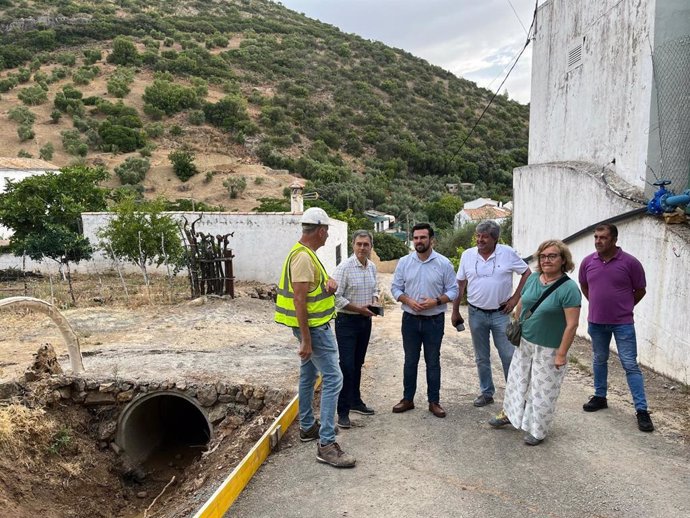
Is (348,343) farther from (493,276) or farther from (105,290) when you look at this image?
(105,290)

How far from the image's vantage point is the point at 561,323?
382 cm

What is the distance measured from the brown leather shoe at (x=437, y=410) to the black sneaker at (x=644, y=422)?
5.18 feet

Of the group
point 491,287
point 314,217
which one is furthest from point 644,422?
point 314,217

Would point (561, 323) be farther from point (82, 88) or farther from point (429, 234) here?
point (82, 88)

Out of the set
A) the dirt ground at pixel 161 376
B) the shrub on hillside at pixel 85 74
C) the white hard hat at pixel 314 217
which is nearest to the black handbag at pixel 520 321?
the dirt ground at pixel 161 376

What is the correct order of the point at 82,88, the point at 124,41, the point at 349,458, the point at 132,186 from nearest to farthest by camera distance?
the point at 349,458 < the point at 132,186 < the point at 82,88 < the point at 124,41

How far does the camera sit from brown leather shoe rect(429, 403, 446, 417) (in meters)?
4.57

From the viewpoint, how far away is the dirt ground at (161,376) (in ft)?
14.9

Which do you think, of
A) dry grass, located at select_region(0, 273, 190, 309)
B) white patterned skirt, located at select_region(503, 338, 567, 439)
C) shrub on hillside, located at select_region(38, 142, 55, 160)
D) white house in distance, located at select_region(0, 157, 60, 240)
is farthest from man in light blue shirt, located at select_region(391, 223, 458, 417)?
shrub on hillside, located at select_region(38, 142, 55, 160)

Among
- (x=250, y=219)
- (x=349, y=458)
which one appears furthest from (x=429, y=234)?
(x=250, y=219)

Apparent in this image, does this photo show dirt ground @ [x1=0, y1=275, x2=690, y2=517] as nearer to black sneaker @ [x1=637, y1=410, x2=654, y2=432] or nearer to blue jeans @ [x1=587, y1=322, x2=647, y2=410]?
black sneaker @ [x1=637, y1=410, x2=654, y2=432]

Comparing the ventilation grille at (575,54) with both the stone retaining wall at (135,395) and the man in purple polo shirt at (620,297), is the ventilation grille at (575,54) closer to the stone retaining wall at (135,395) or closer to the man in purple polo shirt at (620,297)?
the man in purple polo shirt at (620,297)

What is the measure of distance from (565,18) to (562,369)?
8.01 m

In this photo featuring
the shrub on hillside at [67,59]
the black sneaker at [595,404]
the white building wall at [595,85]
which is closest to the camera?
the black sneaker at [595,404]
